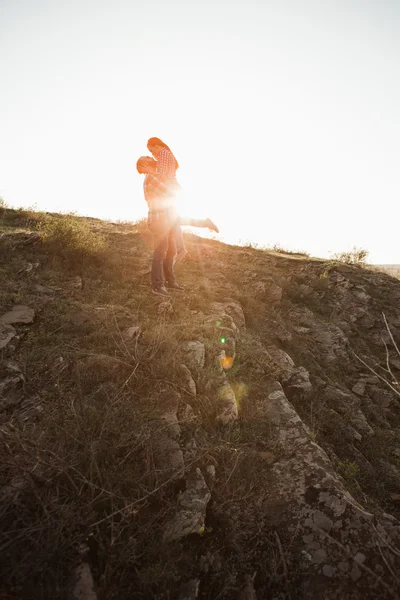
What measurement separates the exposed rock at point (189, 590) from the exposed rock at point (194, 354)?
1860mm

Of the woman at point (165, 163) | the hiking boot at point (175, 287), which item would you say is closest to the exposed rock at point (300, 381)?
the hiking boot at point (175, 287)

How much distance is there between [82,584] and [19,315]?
120 inches

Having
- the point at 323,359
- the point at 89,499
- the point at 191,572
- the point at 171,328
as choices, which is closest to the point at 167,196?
the point at 171,328

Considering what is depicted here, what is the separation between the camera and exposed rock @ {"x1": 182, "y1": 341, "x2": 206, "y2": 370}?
3.62 meters

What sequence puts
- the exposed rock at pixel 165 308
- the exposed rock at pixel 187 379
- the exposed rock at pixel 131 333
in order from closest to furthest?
1. the exposed rock at pixel 187 379
2. the exposed rock at pixel 131 333
3. the exposed rock at pixel 165 308

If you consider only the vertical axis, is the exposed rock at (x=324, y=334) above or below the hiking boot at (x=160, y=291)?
below

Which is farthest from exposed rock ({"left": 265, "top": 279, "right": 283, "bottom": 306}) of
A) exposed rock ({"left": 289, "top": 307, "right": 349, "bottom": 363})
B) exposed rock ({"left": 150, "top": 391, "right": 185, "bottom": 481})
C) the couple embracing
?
exposed rock ({"left": 150, "top": 391, "right": 185, "bottom": 481})

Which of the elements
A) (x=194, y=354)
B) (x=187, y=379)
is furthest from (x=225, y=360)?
(x=187, y=379)

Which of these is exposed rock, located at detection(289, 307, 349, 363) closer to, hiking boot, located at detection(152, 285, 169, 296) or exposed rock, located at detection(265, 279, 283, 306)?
exposed rock, located at detection(265, 279, 283, 306)

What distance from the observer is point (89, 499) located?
2104 mm

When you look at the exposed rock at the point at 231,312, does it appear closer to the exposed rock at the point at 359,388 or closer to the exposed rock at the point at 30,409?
the exposed rock at the point at 359,388

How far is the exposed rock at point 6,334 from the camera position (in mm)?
3523

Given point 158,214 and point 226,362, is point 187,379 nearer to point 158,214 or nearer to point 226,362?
point 226,362

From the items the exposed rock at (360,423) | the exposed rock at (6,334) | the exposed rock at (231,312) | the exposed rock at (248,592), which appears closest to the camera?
the exposed rock at (248,592)
